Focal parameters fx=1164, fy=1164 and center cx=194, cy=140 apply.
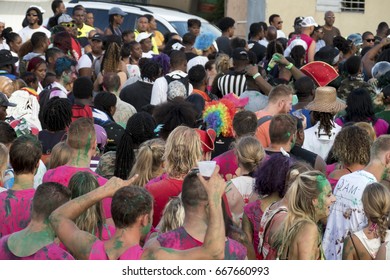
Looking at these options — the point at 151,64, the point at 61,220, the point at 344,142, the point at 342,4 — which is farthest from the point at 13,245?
the point at 342,4

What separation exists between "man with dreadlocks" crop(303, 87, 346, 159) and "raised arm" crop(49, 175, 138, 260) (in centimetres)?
378

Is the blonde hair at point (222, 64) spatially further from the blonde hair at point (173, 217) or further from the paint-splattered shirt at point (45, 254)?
the paint-splattered shirt at point (45, 254)

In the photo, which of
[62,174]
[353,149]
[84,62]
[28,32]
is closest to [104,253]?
[62,174]

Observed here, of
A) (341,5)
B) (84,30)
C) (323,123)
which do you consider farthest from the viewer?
(341,5)

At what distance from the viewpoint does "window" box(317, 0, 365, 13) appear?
2623 cm

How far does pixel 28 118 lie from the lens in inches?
441

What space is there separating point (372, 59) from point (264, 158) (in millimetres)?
7943

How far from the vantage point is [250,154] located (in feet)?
27.8

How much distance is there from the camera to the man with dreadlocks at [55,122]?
10.2 metres

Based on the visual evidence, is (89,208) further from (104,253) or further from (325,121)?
(325,121)

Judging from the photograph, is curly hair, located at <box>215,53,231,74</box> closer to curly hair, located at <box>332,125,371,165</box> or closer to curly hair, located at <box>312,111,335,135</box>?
curly hair, located at <box>312,111,335,135</box>

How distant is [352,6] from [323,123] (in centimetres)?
1661

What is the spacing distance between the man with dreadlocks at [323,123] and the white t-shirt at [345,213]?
209 cm

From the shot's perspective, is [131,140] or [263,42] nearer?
[131,140]
